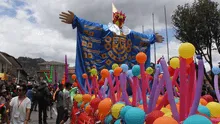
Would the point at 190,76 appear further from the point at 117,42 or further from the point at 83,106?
the point at 117,42

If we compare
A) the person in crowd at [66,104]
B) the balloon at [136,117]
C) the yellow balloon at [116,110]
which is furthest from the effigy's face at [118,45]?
the balloon at [136,117]

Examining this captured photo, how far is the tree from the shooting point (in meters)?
15.5

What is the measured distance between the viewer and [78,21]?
737 cm

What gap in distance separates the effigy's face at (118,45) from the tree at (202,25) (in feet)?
28.4

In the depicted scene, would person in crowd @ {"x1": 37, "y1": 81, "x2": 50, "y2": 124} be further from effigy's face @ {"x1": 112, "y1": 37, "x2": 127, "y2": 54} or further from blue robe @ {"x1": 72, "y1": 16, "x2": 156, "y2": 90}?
effigy's face @ {"x1": 112, "y1": 37, "x2": 127, "y2": 54}

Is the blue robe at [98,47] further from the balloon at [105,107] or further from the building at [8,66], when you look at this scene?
the building at [8,66]

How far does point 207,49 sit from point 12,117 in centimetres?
1329

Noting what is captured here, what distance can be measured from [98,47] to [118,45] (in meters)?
0.59

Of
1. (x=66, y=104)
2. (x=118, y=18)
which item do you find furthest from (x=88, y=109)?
(x=118, y=18)

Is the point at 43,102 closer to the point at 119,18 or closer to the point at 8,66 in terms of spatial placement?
the point at 119,18

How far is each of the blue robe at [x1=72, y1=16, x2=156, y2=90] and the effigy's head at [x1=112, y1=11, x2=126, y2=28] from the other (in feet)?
1.34

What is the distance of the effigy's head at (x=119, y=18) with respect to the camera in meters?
8.09

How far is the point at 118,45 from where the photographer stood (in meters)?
7.89

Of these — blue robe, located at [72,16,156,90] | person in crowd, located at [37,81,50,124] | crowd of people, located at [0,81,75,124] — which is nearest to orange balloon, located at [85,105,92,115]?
crowd of people, located at [0,81,75,124]
